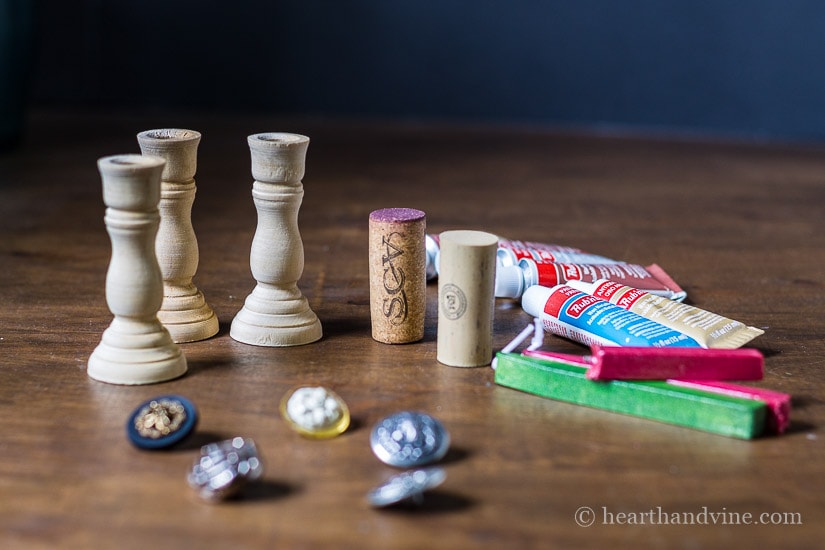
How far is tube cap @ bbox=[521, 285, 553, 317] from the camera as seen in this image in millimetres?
1071

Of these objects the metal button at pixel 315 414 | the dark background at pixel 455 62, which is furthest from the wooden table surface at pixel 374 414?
the dark background at pixel 455 62

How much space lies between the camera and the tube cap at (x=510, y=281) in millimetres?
1142

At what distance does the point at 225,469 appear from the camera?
2.30 ft

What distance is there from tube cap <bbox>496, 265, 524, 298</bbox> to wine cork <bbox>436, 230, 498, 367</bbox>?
0.19 m

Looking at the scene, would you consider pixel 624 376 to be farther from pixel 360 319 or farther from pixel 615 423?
pixel 360 319

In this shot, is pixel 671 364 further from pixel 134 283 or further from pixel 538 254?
pixel 134 283

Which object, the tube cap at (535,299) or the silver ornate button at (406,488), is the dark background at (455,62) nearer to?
the tube cap at (535,299)

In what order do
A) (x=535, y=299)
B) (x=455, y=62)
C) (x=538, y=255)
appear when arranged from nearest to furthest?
(x=535, y=299) → (x=538, y=255) → (x=455, y=62)

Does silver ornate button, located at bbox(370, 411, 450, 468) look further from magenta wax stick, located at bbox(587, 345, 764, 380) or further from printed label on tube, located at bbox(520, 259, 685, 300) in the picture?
printed label on tube, located at bbox(520, 259, 685, 300)

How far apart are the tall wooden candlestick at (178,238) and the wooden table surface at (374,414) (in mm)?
38

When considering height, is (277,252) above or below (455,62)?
below

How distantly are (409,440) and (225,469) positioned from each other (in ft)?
0.48

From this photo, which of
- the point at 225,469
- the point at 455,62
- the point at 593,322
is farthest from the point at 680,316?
the point at 455,62

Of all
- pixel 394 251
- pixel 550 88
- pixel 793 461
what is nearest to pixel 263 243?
pixel 394 251
